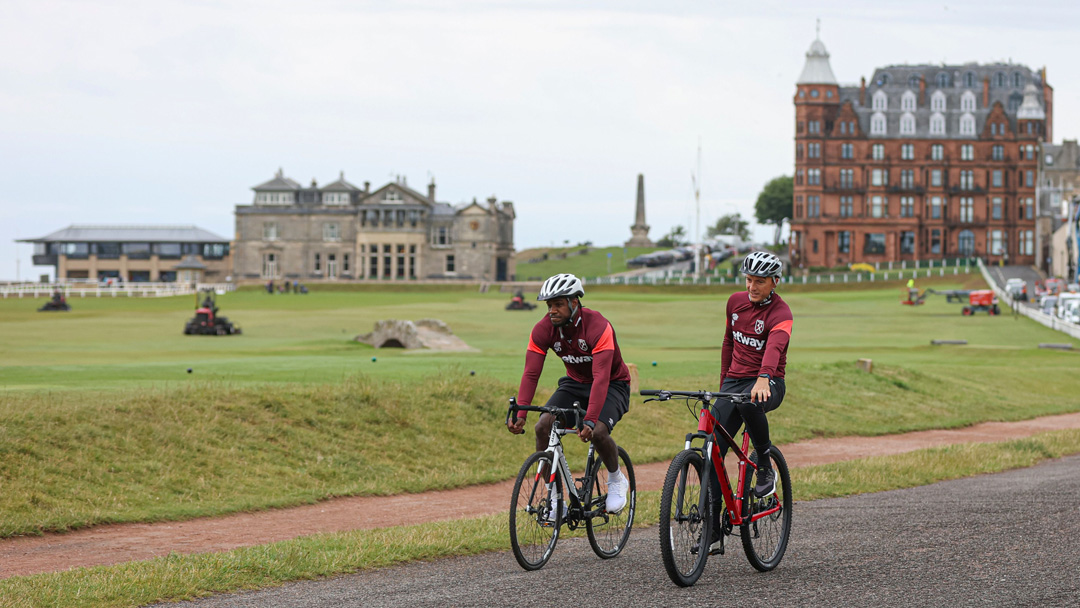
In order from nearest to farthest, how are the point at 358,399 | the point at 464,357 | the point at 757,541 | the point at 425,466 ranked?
the point at 757,541 < the point at 425,466 < the point at 358,399 < the point at 464,357

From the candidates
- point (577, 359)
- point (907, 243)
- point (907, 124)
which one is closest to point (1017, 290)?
point (907, 243)

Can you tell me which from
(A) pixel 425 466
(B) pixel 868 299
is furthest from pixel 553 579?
(B) pixel 868 299

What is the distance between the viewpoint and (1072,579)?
32.4 ft

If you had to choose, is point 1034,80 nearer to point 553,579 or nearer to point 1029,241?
point 1029,241

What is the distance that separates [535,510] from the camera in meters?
10.3

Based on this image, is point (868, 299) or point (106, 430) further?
point (868, 299)

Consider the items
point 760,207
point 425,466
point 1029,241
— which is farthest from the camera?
point 760,207

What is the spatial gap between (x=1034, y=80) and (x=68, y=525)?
150 meters

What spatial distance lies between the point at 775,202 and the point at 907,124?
48666 millimetres

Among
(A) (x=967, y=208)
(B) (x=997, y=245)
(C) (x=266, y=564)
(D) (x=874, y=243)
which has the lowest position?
(C) (x=266, y=564)

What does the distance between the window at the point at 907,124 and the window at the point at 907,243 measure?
38.6 ft

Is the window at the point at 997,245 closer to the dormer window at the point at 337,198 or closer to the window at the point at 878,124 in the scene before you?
the window at the point at 878,124

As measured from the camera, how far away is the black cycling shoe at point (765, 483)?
10.6m

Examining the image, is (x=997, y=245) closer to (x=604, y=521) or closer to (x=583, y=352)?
(x=604, y=521)
